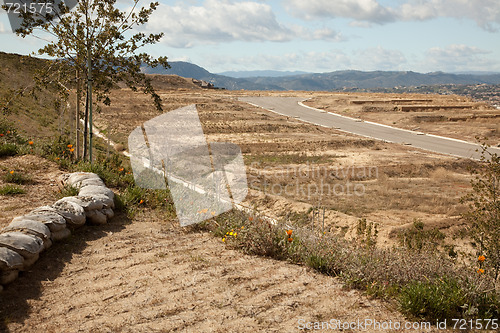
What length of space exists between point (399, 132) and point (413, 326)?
Answer: 116ft

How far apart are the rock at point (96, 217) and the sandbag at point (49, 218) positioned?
64 centimetres

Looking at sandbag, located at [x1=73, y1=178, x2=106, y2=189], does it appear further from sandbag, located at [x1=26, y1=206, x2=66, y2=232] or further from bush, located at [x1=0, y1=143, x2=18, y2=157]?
bush, located at [x1=0, y1=143, x2=18, y2=157]

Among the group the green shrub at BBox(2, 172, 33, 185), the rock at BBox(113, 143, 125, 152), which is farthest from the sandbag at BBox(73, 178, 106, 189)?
the rock at BBox(113, 143, 125, 152)

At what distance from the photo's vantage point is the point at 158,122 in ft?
103

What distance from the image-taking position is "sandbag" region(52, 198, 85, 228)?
→ 5.66 metres

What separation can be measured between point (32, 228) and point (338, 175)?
17.6 metres

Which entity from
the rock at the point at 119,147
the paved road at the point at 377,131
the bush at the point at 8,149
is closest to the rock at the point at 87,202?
the bush at the point at 8,149

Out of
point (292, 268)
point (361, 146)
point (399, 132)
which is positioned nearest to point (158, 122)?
point (361, 146)

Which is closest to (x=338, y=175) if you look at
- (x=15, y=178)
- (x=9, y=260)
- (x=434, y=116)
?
(x=15, y=178)

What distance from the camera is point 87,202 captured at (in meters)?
6.25

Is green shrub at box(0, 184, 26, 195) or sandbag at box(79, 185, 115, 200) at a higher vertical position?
sandbag at box(79, 185, 115, 200)

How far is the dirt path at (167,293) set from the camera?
12.3ft

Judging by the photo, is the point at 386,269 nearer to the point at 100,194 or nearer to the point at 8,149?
the point at 100,194

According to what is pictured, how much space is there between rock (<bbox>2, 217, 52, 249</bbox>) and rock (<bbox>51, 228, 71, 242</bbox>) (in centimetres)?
18
